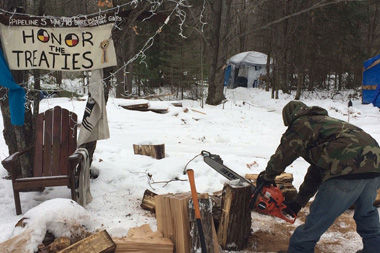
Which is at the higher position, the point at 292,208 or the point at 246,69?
the point at 246,69

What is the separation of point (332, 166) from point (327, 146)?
17 cm

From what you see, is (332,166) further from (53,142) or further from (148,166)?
(53,142)

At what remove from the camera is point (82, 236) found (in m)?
3.01

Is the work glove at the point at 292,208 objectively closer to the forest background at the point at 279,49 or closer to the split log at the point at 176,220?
the split log at the point at 176,220

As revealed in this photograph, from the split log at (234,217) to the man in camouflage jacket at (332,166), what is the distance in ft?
1.14

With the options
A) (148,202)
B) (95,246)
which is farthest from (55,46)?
(95,246)

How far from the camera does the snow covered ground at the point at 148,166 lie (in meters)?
3.27

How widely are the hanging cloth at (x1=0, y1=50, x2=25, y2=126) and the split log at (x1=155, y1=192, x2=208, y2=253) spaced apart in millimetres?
2341

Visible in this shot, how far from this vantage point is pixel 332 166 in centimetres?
251

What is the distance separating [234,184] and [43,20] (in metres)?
3.09

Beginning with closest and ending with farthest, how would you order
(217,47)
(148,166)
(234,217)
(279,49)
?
1. (234,217)
2. (148,166)
3. (217,47)
4. (279,49)

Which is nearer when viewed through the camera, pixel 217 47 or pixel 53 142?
pixel 53 142

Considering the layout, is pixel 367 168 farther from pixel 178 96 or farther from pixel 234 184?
pixel 178 96

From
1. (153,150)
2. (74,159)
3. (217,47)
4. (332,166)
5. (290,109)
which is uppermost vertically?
(217,47)
